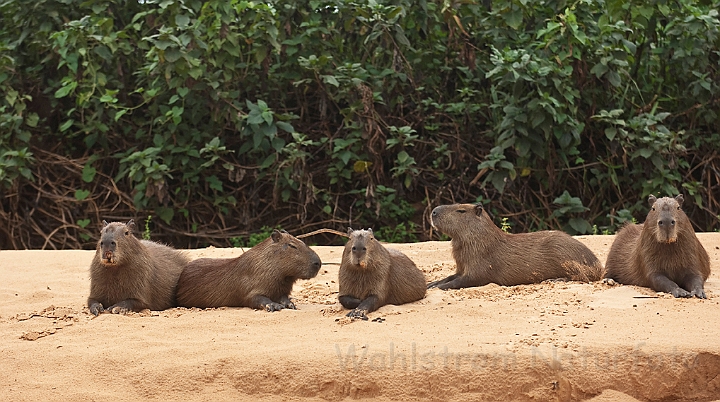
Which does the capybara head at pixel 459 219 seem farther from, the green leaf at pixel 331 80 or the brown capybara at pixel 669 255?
the green leaf at pixel 331 80

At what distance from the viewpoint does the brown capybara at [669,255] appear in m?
5.25

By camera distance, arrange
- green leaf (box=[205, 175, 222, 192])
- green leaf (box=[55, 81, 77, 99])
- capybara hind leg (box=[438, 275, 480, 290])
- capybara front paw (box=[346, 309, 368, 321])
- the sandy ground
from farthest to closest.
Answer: green leaf (box=[205, 175, 222, 192])
green leaf (box=[55, 81, 77, 99])
capybara hind leg (box=[438, 275, 480, 290])
capybara front paw (box=[346, 309, 368, 321])
the sandy ground

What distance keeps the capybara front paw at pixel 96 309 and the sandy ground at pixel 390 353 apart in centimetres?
5

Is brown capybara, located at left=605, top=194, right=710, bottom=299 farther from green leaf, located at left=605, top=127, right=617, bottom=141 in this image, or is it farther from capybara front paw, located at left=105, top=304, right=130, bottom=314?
green leaf, located at left=605, top=127, right=617, bottom=141

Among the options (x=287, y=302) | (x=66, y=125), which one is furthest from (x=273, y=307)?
Answer: (x=66, y=125)

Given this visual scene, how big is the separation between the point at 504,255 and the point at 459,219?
0.40m

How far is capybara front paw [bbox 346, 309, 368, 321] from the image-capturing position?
16.0 ft

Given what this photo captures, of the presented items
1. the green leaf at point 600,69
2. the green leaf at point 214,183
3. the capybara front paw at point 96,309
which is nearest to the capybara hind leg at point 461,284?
the capybara front paw at point 96,309

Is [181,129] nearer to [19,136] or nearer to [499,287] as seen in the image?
[19,136]

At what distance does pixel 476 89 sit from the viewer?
969 cm

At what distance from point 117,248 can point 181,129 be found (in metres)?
4.05

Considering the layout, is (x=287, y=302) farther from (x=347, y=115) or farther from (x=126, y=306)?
(x=347, y=115)

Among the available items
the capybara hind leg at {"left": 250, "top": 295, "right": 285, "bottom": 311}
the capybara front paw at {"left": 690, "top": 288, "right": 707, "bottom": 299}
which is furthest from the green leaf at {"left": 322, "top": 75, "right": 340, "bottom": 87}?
the capybara front paw at {"left": 690, "top": 288, "right": 707, "bottom": 299}

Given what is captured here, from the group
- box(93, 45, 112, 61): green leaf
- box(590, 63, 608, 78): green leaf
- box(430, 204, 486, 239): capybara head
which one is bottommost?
box(430, 204, 486, 239): capybara head
